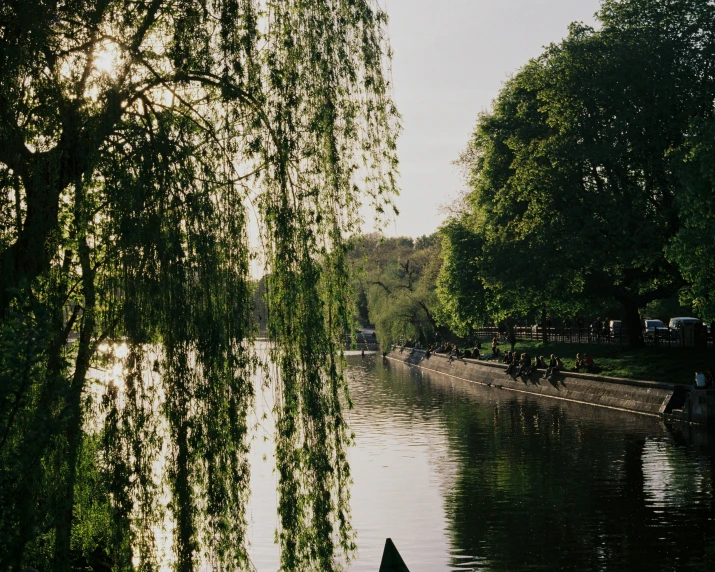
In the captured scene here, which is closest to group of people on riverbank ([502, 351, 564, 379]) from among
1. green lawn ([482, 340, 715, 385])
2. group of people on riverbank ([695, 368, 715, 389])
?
green lawn ([482, 340, 715, 385])

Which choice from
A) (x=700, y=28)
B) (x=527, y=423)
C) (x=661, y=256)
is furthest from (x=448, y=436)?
(x=700, y=28)

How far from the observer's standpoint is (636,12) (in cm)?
5078

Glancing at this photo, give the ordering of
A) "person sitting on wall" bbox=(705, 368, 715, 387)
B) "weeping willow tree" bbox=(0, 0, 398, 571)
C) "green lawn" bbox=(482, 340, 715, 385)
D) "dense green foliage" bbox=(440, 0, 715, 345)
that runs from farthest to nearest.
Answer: "dense green foliage" bbox=(440, 0, 715, 345) < "green lawn" bbox=(482, 340, 715, 385) < "person sitting on wall" bbox=(705, 368, 715, 387) < "weeping willow tree" bbox=(0, 0, 398, 571)

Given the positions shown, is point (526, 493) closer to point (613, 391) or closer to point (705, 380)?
point (705, 380)

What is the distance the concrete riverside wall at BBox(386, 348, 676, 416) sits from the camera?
4325 centimetres

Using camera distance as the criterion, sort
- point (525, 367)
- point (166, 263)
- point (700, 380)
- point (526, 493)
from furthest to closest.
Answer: point (525, 367), point (700, 380), point (526, 493), point (166, 263)

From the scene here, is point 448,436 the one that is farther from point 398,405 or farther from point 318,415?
point 318,415

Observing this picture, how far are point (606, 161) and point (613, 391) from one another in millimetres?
11144

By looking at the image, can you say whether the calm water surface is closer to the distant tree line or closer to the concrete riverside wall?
the concrete riverside wall

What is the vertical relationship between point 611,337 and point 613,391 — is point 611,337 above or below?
above

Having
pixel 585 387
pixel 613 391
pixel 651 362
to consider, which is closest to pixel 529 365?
pixel 585 387

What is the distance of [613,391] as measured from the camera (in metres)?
47.2

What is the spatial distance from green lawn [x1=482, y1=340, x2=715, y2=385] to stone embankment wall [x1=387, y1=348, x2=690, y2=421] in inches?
50.8

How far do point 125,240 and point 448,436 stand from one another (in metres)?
30.8
